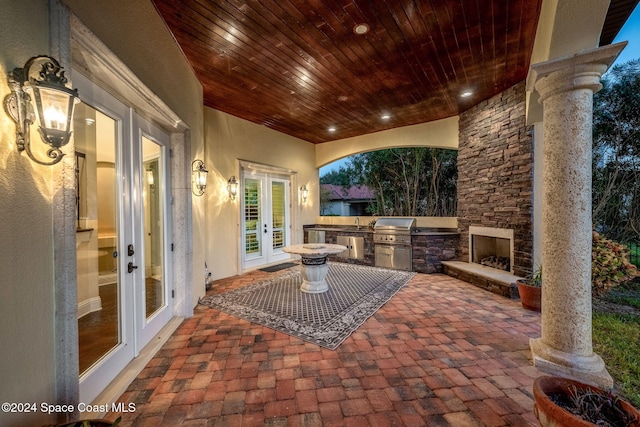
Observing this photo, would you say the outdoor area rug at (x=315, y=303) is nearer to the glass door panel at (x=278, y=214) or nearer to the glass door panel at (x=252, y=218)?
the glass door panel at (x=252, y=218)

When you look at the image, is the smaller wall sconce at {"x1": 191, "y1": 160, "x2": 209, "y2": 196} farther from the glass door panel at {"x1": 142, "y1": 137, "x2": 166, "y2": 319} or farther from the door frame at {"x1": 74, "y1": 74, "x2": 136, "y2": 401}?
the door frame at {"x1": 74, "y1": 74, "x2": 136, "y2": 401}

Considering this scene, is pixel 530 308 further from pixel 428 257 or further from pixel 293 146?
pixel 293 146

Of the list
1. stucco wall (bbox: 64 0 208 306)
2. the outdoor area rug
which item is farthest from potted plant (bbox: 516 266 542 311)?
stucco wall (bbox: 64 0 208 306)

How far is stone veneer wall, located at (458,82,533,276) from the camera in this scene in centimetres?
397

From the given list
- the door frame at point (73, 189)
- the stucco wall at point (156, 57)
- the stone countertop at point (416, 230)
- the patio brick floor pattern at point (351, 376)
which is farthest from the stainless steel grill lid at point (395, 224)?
the door frame at point (73, 189)

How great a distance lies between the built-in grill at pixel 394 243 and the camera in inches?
222

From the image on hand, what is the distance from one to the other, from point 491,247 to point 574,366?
331 centimetres

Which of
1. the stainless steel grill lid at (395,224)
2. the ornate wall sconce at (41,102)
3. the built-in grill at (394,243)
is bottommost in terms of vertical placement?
the built-in grill at (394,243)

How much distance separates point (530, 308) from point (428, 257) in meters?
2.12

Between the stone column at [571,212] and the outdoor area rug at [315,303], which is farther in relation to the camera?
the outdoor area rug at [315,303]

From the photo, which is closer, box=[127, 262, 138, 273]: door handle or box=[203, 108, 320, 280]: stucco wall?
box=[127, 262, 138, 273]: door handle

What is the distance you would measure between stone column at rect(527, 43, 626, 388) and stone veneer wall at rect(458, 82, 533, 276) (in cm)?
210

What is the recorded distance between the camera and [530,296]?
11.1 feet

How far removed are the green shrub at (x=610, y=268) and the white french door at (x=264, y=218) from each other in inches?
210
